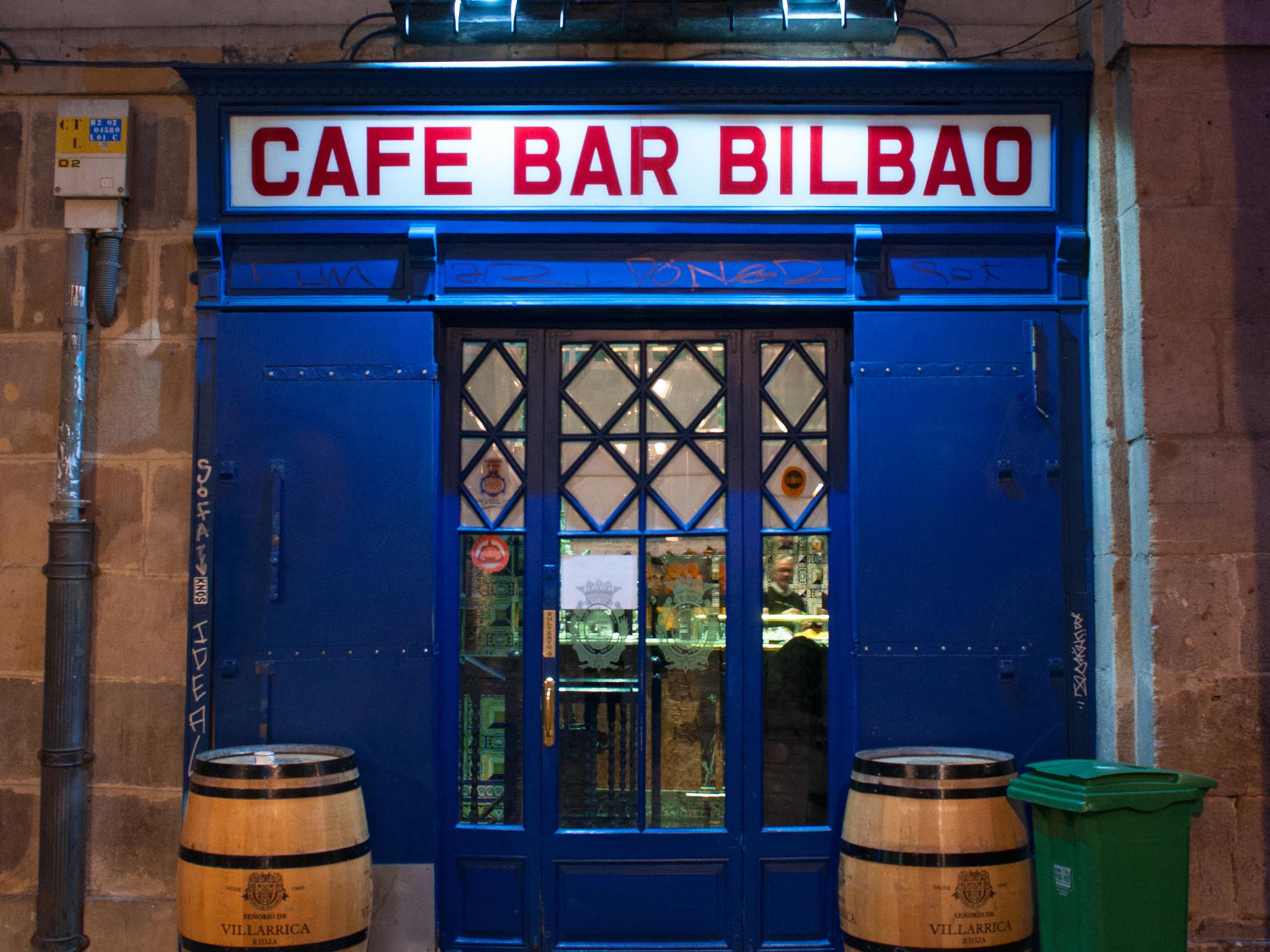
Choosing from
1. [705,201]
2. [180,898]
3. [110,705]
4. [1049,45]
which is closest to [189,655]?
[110,705]

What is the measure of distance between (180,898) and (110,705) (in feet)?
3.67

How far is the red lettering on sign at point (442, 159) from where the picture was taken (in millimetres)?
4699

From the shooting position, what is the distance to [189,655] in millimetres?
4543

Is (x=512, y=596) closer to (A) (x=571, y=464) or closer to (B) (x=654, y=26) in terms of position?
(A) (x=571, y=464)

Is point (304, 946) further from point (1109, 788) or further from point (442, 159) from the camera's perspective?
point (442, 159)

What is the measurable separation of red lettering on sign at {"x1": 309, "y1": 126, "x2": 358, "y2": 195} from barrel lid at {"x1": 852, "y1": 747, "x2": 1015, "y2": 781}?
3.19 meters

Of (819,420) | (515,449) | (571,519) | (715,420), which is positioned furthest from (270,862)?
(819,420)

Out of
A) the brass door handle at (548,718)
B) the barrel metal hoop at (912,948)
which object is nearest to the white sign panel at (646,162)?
the brass door handle at (548,718)

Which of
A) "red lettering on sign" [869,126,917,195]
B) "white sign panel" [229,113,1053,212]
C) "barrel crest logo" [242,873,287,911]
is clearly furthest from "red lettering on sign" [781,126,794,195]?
"barrel crest logo" [242,873,287,911]

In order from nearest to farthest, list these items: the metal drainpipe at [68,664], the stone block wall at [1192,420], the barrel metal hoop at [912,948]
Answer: the barrel metal hoop at [912,948], the stone block wall at [1192,420], the metal drainpipe at [68,664]

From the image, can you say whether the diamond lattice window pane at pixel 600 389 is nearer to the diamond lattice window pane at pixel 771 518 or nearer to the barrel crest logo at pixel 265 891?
the diamond lattice window pane at pixel 771 518

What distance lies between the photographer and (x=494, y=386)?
4.81 m

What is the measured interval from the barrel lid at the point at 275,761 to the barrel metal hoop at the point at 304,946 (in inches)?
22.2

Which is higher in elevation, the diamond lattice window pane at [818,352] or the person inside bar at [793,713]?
the diamond lattice window pane at [818,352]
